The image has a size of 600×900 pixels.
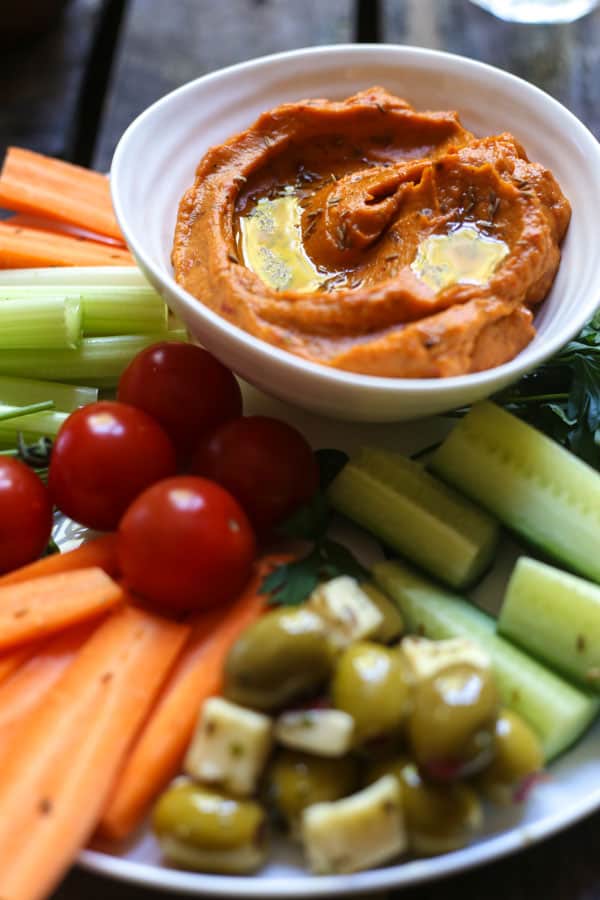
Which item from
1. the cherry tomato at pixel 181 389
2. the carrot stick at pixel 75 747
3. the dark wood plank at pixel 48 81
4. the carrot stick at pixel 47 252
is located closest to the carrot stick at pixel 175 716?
the carrot stick at pixel 75 747

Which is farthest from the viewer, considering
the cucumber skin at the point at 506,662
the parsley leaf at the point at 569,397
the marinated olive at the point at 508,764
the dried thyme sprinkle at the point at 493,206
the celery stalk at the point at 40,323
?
the celery stalk at the point at 40,323

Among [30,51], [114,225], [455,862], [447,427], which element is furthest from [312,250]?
[30,51]

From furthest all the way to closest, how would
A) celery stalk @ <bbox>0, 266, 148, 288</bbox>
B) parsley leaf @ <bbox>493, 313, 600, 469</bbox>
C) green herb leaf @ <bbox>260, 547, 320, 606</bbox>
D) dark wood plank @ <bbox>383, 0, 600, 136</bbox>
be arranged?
dark wood plank @ <bbox>383, 0, 600, 136</bbox> → celery stalk @ <bbox>0, 266, 148, 288</bbox> → parsley leaf @ <bbox>493, 313, 600, 469</bbox> → green herb leaf @ <bbox>260, 547, 320, 606</bbox>

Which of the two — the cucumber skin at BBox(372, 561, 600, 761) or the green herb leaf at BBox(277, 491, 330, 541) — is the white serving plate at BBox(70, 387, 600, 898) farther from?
the green herb leaf at BBox(277, 491, 330, 541)

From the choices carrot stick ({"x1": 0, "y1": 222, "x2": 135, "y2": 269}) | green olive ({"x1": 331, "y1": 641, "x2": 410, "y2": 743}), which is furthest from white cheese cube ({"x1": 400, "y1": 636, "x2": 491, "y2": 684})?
carrot stick ({"x1": 0, "y1": 222, "x2": 135, "y2": 269})

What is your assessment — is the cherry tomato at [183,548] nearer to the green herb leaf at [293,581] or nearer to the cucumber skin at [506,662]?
the green herb leaf at [293,581]
